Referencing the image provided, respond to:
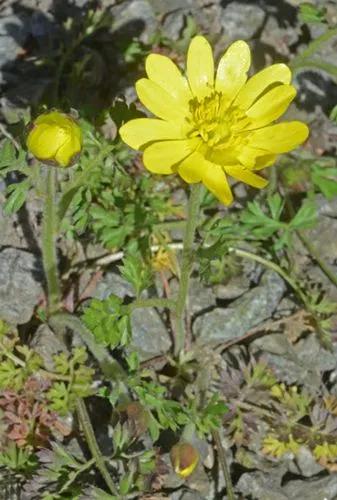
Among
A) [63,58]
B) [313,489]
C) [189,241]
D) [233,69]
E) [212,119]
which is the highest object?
[233,69]

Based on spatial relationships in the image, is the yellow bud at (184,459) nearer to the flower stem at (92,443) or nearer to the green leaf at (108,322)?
the flower stem at (92,443)

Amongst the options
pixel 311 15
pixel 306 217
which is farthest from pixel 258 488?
pixel 311 15

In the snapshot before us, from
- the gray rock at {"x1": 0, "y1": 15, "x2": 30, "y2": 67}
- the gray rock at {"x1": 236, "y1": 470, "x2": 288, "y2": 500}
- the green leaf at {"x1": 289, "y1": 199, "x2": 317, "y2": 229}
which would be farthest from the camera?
the gray rock at {"x1": 0, "y1": 15, "x2": 30, "y2": 67}

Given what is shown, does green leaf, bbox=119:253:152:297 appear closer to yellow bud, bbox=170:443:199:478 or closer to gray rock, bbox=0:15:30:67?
yellow bud, bbox=170:443:199:478

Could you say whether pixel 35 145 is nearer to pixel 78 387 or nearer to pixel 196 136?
pixel 196 136

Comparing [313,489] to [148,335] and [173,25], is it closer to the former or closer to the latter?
[148,335]

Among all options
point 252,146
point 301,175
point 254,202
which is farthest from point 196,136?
point 301,175

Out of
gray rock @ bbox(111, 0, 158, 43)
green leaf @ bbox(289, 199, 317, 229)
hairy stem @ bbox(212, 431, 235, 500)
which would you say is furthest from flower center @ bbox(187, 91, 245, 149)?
gray rock @ bbox(111, 0, 158, 43)
